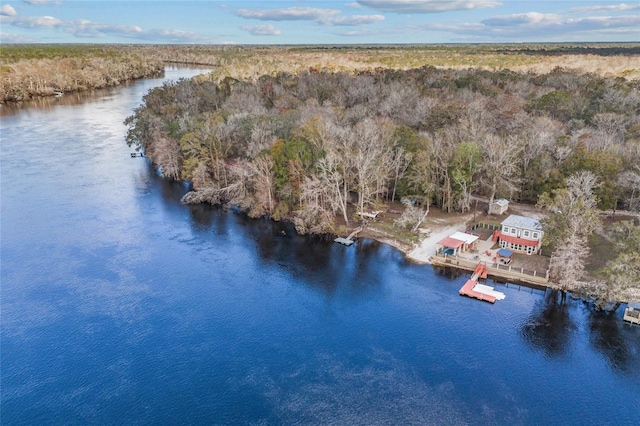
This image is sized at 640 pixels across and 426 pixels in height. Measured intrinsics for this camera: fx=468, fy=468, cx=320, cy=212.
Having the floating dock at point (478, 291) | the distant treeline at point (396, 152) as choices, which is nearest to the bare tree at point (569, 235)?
the floating dock at point (478, 291)

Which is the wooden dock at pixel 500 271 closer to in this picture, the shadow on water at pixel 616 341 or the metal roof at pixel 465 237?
the metal roof at pixel 465 237

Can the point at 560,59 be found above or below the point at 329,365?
above

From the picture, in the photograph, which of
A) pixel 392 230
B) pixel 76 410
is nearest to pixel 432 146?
pixel 392 230

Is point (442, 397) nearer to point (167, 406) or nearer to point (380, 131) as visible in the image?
point (167, 406)

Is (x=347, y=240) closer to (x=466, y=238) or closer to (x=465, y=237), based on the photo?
(x=465, y=237)

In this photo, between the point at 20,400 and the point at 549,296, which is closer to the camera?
the point at 20,400

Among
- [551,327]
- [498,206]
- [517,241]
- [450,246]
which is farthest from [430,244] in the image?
[551,327]

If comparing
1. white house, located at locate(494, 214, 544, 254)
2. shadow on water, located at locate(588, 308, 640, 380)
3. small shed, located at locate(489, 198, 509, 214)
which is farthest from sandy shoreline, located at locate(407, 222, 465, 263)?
shadow on water, located at locate(588, 308, 640, 380)
